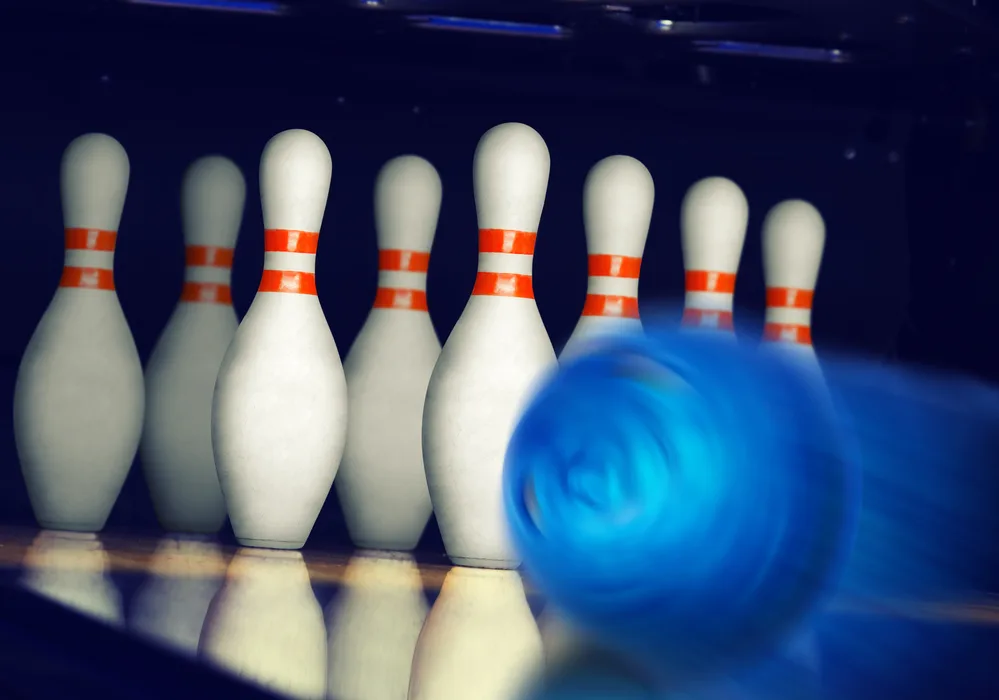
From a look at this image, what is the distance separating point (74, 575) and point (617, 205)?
1166mm

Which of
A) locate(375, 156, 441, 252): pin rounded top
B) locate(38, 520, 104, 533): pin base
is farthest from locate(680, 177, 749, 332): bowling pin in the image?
locate(38, 520, 104, 533): pin base

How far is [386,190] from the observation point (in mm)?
2521

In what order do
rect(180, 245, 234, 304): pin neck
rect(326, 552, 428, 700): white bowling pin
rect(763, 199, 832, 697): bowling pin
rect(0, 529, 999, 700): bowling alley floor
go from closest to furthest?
rect(326, 552, 428, 700): white bowling pin
rect(0, 529, 999, 700): bowling alley floor
rect(180, 245, 234, 304): pin neck
rect(763, 199, 832, 697): bowling pin

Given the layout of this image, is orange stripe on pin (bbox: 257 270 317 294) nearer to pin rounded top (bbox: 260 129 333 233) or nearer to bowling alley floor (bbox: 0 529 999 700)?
pin rounded top (bbox: 260 129 333 233)

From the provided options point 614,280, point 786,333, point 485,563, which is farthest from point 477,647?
point 786,333

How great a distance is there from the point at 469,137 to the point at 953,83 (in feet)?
2.97

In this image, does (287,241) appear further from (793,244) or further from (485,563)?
(793,244)

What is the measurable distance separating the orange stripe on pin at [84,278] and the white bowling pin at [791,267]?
3.88ft

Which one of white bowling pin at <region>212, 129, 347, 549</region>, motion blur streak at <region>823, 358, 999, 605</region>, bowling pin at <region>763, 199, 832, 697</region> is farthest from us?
bowling pin at <region>763, 199, 832, 697</region>

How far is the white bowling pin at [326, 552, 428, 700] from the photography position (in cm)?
106

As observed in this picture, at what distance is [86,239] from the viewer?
2.51 metres

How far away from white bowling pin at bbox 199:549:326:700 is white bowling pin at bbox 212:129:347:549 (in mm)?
317

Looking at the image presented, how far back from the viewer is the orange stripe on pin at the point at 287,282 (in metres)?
2.38

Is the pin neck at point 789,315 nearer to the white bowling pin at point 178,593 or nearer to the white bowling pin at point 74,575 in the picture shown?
the white bowling pin at point 178,593
